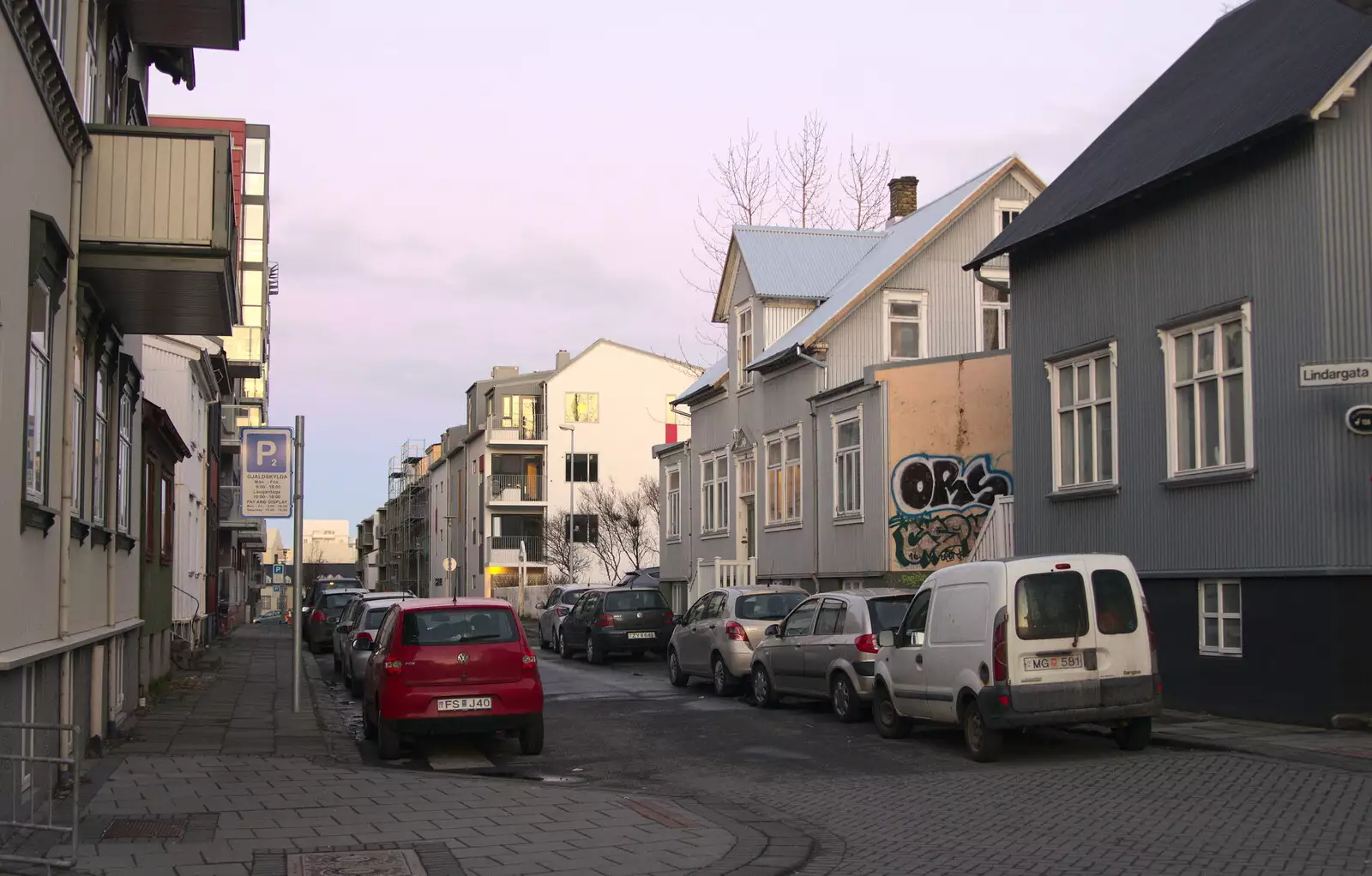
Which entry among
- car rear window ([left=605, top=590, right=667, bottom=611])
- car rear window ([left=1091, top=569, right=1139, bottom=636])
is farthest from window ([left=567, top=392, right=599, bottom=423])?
car rear window ([left=1091, top=569, right=1139, bottom=636])

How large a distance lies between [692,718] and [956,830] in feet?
27.5

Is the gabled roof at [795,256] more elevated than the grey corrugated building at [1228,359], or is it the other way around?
the gabled roof at [795,256]

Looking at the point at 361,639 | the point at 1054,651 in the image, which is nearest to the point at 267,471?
the point at 361,639

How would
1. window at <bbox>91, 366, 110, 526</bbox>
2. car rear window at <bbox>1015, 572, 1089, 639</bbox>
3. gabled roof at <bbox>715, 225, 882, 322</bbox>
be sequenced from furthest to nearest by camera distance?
gabled roof at <bbox>715, 225, 882, 322</bbox> → window at <bbox>91, 366, 110, 526</bbox> → car rear window at <bbox>1015, 572, 1089, 639</bbox>

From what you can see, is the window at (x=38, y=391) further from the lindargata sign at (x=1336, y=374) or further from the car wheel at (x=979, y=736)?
the lindargata sign at (x=1336, y=374)

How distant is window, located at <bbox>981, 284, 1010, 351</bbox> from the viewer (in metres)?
30.7

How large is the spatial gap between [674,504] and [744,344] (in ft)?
26.1

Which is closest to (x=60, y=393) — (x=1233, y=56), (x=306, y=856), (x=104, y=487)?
(x=104, y=487)

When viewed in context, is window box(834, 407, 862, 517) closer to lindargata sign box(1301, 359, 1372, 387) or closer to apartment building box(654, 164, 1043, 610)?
apartment building box(654, 164, 1043, 610)

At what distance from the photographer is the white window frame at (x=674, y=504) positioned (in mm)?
40219

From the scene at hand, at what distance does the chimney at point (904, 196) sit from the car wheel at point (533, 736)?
24.6m

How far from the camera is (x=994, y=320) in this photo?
30.9 metres

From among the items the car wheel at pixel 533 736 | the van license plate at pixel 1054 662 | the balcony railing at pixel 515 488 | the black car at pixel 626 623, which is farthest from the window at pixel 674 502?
the balcony railing at pixel 515 488

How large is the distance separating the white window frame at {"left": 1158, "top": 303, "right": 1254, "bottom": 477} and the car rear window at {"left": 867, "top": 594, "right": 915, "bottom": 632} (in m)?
3.55
